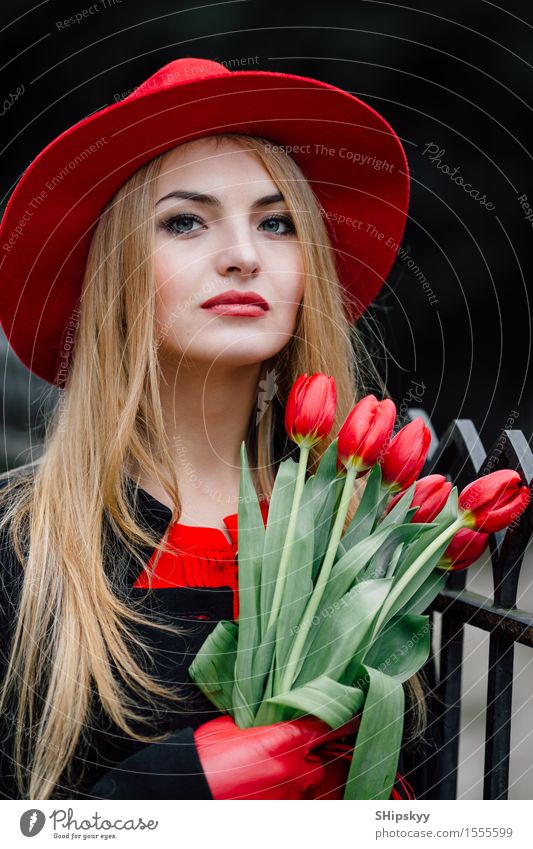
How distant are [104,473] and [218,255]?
0.27m

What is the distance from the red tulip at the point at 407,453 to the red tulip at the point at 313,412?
0.06 m

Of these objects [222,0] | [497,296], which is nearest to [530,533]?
[497,296]

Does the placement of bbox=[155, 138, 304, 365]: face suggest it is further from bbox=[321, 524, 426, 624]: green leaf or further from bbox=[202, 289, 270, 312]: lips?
bbox=[321, 524, 426, 624]: green leaf

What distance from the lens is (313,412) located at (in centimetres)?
80

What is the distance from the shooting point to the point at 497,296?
64.9 inches

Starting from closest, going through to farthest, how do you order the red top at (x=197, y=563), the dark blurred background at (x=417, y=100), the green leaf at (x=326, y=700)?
1. the green leaf at (x=326, y=700)
2. the red top at (x=197, y=563)
3. the dark blurred background at (x=417, y=100)

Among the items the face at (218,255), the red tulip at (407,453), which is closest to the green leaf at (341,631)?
the red tulip at (407,453)

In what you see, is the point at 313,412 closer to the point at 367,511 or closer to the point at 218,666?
the point at 367,511

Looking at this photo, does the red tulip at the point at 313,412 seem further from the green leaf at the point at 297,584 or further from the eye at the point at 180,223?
the eye at the point at 180,223

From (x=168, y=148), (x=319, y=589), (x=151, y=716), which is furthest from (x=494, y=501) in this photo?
(x=168, y=148)

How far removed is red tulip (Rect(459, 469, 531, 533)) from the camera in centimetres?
77

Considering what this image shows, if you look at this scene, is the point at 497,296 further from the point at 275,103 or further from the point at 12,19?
the point at 12,19

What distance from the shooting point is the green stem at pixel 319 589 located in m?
0.76

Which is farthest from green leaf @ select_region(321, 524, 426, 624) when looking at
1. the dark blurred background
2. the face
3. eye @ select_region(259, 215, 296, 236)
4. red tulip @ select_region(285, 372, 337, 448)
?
the dark blurred background
